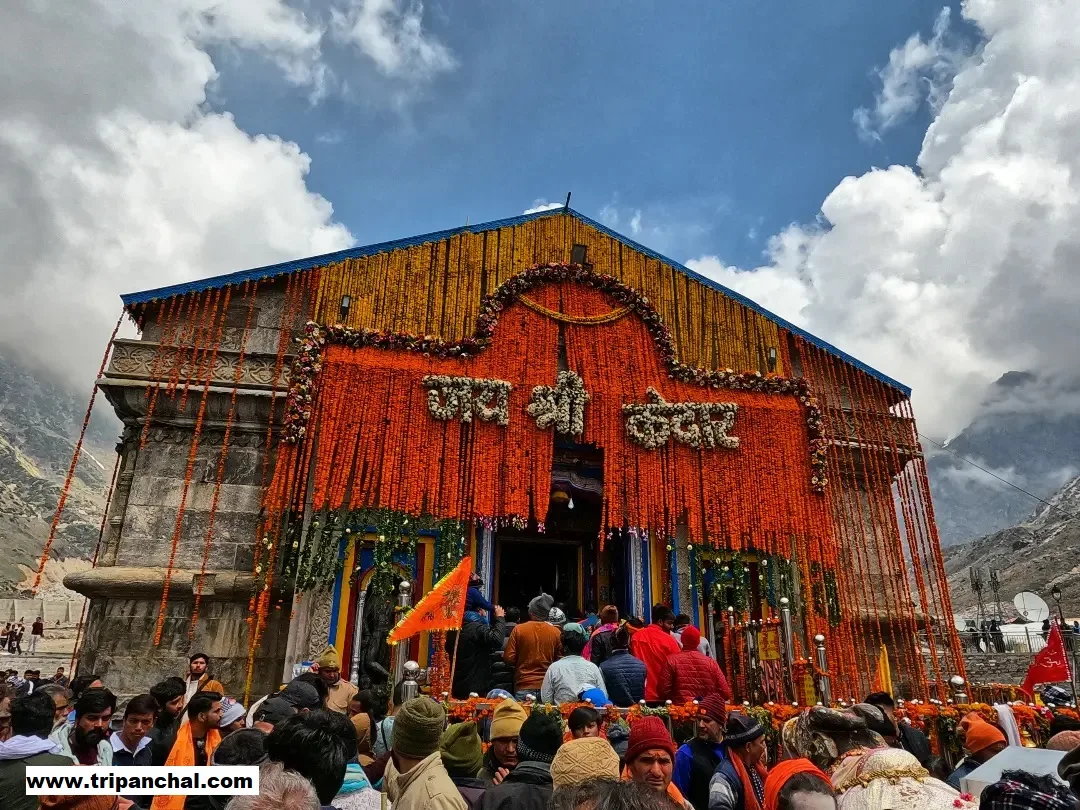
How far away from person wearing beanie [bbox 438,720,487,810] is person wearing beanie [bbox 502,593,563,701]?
3.60 metres

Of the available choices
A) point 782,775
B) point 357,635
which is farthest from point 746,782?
point 357,635

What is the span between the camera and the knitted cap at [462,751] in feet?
11.5

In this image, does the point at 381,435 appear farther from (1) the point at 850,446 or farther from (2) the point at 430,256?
(1) the point at 850,446

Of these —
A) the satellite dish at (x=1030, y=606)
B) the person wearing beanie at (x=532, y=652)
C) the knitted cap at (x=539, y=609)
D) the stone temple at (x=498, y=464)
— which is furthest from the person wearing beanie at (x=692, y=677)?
the satellite dish at (x=1030, y=606)

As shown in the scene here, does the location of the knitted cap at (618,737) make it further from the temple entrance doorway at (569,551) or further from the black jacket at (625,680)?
the temple entrance doorway at (569,551)

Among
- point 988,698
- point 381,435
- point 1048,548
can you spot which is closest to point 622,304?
point 381,435

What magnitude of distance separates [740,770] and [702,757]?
30 cm

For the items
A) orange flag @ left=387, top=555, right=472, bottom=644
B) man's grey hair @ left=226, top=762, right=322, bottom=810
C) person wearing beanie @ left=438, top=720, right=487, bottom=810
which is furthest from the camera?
orange flag @ left=387, top=555, right=472, bottom=644

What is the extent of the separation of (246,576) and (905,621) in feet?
40.8

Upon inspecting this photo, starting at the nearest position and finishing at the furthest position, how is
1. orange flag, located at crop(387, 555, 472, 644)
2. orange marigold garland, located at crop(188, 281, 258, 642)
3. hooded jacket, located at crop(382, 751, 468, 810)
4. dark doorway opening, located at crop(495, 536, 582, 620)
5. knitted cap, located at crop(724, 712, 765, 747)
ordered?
hooded jacket, located at crop(382, 751, 468, 810), knitted cap, located at crop(724, 712, 765, 747), orange flag, located at crop(387, 555, 472, 644), orange marigold garland, located at crop(188, 281, 258, 642), dark doorway opening, located at crop(495, 536, 582, 620)

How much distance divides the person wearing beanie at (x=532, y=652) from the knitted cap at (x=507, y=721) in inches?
120

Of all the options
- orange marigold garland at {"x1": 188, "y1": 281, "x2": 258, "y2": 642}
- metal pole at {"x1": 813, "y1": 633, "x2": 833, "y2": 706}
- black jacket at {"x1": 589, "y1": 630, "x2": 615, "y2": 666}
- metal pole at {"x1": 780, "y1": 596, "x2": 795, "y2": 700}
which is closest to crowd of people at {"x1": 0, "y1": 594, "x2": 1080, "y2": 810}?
black jacket at {"x1": 589, "y1": 630, "x2": 615, "y2": 666}

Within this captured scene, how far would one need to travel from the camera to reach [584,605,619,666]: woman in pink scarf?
7926 mm

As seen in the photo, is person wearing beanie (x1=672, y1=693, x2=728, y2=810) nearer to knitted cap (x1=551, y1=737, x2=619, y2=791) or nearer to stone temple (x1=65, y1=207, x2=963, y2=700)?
knitted cap (x1=551, y1=737, x2=619, y2=791)
